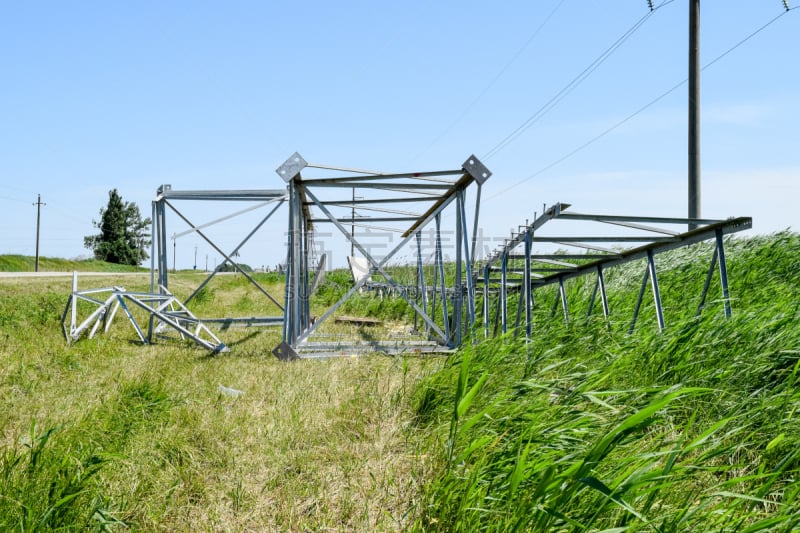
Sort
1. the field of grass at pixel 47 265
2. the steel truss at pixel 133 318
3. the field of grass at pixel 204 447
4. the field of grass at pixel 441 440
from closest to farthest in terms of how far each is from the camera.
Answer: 1. the field of grass at pixel 441 440
2. the field of grass at pixel 204 447
3. the steel truss at pixel 133 318
4. the field of grass at pixel 47 265

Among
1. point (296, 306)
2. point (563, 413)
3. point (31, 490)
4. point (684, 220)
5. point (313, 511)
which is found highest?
point (684, 220)

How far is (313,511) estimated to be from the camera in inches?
124

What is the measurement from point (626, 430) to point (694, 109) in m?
12.7

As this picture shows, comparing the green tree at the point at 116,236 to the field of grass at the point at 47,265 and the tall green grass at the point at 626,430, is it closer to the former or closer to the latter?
the field of grass at the point at 47,265

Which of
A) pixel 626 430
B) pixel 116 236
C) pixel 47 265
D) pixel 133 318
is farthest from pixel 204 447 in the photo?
pixel 116 236

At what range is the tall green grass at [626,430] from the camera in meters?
2.43

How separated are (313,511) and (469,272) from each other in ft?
18.1

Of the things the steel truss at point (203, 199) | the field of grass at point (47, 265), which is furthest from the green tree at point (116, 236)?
the steel truss at point (203, 199)

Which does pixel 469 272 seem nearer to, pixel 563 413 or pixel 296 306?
pixel 296 306

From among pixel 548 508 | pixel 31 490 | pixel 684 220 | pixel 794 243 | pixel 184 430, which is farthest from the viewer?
pixel 794 243

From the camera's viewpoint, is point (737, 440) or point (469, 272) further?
point (469, 272)

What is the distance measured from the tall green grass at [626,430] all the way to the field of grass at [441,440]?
0.02m

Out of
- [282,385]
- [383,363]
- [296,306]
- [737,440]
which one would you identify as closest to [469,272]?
[383,363]

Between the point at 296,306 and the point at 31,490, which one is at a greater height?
the point at 296,306
